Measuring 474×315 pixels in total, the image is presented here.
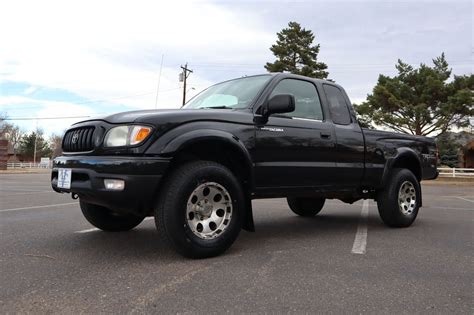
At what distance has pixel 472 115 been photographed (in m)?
33.8

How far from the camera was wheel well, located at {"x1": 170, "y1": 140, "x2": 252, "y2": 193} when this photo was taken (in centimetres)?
415

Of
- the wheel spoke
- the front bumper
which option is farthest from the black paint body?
the wheel spoke

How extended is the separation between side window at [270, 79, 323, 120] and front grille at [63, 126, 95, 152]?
207cm

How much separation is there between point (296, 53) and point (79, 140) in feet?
127

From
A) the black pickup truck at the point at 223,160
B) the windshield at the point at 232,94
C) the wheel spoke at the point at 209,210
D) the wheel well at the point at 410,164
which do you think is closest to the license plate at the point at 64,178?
the black pickup truck at the point at 223,160

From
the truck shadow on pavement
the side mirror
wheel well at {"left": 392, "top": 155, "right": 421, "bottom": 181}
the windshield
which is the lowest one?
the truck shadow on pavement

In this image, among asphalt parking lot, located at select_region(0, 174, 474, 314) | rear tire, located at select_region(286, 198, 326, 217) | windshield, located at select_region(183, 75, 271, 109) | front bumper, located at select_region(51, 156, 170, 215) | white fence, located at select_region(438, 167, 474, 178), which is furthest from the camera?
white fence, located at select_region(438, 167, 474, 178)

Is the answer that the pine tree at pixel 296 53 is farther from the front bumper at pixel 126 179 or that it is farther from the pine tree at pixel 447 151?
the front bumper at pixel 126 179

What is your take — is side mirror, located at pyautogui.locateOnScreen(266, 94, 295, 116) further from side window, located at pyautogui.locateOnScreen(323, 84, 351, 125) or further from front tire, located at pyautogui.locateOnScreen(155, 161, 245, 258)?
side window, located at pyautogui.locateOnScreen(323, 84, 351, 125)

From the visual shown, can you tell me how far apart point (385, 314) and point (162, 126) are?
7.61 ft

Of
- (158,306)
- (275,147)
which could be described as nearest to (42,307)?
(158,306)

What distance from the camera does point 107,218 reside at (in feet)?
17.1

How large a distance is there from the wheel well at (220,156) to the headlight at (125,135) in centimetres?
35

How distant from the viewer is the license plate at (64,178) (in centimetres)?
413
